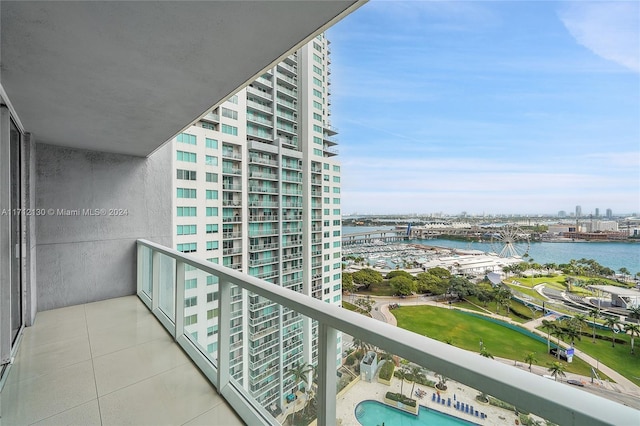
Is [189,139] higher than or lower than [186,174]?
higher

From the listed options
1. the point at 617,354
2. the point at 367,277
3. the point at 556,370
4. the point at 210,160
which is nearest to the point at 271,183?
the point at 210,160

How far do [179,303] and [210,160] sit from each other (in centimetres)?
1360

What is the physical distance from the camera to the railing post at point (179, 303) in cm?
277

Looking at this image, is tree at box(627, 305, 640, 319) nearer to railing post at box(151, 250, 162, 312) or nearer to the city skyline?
the city skyline

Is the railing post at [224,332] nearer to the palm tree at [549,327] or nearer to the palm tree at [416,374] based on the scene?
the palm tree at [416,374]

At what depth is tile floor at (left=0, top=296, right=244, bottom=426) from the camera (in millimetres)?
1827

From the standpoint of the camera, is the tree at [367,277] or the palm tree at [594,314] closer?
the palm tree at [594,314]

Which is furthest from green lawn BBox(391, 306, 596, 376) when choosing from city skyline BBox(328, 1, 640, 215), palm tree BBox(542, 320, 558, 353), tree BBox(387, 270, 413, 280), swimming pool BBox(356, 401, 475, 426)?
swimming pool BBox(356, 401, 475, 426)

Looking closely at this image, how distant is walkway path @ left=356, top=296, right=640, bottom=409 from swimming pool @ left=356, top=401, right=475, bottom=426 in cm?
31

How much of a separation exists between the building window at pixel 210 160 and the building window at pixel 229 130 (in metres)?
2.37

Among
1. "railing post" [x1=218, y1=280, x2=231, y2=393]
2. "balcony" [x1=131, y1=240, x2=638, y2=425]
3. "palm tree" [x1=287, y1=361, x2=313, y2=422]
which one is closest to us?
"balcony" [x1=131, y1=240, x2=638, y2=425]

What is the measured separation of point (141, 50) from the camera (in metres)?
1.60

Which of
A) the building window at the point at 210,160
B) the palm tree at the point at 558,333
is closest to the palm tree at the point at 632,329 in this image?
the palm tree at the point at 558,333

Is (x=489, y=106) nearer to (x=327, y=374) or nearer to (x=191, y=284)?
(x=191, y=284)
